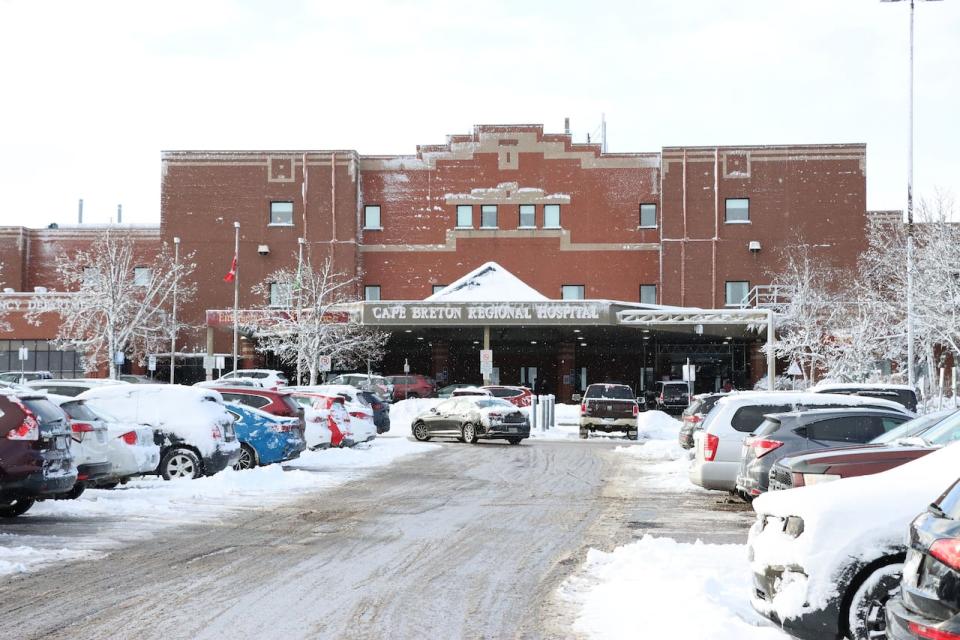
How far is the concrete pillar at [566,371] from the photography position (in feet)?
202

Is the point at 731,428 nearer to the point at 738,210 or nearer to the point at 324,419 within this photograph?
the point at 324,419

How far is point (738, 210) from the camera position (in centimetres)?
6178

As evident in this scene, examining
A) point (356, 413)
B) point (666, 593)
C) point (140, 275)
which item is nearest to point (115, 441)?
point (666, 593)

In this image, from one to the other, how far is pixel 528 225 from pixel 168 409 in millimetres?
46948

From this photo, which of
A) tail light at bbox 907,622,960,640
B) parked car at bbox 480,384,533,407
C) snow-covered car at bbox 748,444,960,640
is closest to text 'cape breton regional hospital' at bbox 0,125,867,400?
parked car at bbox 480,384,533,407

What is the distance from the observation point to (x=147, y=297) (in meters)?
58.7

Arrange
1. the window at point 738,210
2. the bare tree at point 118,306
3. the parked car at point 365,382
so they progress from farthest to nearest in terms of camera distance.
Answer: the window at point 738,210 < the bare tree at point 118,306 < the parked car at point 365,382

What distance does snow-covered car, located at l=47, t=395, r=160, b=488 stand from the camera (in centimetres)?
1530

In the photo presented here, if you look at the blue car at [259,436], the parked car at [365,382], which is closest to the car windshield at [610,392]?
the parked car at [365,382]

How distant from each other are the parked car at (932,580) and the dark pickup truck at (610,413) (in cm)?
2990

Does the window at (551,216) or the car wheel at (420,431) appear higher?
the window at (551,216)

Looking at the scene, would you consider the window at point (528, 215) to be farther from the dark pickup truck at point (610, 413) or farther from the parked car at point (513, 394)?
the dark pickup truck at point (610, 413)

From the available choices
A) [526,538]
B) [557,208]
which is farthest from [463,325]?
[526,538]

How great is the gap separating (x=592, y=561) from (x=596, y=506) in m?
5.30
